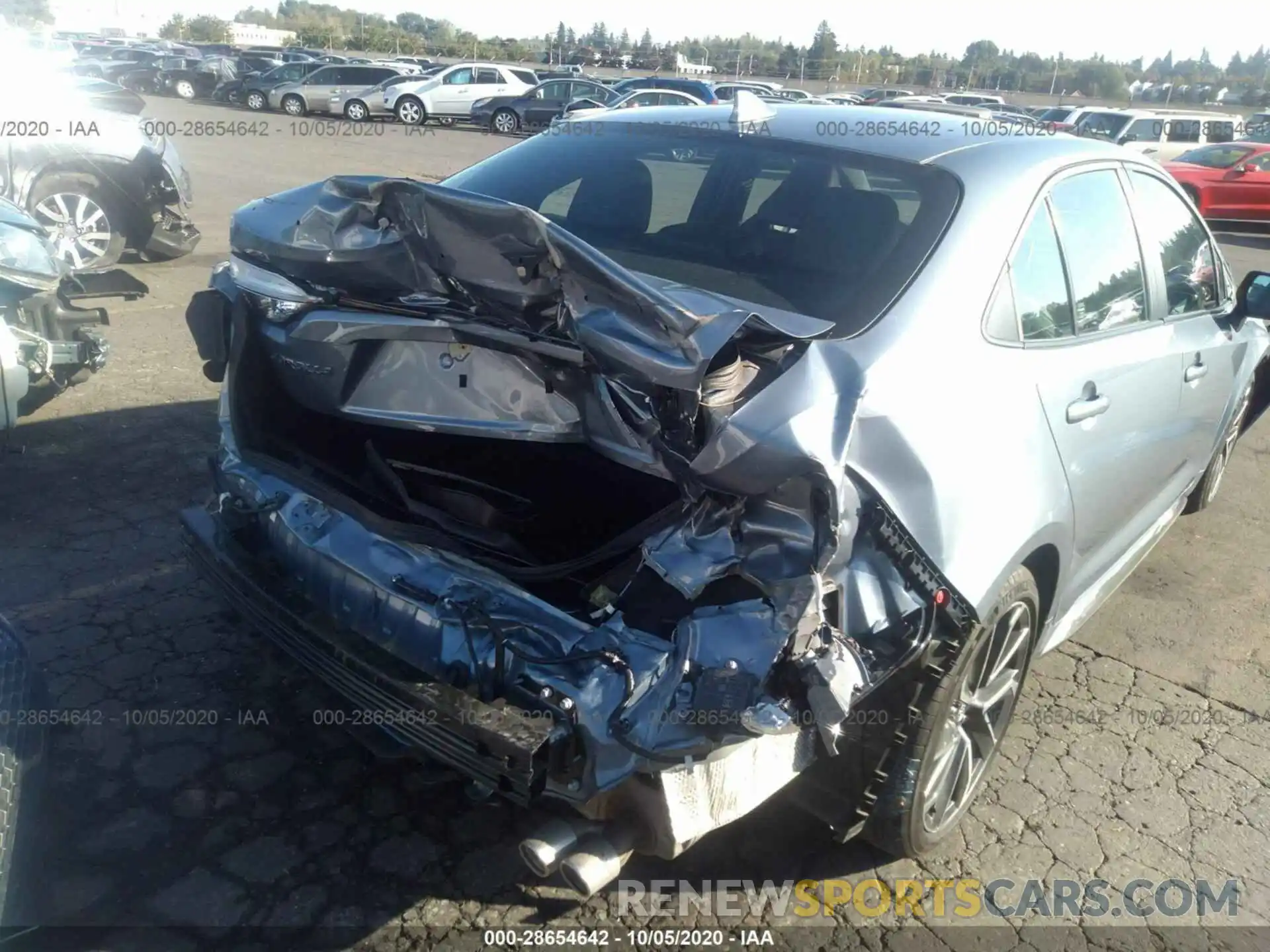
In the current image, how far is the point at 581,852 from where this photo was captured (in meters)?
2.17

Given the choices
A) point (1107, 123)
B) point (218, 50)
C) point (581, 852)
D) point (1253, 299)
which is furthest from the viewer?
point (218, 50)

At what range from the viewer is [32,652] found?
3.52 meters

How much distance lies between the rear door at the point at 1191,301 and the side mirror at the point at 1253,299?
57 mm

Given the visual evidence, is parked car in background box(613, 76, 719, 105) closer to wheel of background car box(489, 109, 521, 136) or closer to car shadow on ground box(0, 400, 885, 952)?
wheel of background car box(489, 109, 521, 136)

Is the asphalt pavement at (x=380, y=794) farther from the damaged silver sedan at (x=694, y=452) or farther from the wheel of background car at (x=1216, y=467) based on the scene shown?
the wheel of background car at (x=1216, y=467)

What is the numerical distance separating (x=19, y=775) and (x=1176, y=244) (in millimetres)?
4121

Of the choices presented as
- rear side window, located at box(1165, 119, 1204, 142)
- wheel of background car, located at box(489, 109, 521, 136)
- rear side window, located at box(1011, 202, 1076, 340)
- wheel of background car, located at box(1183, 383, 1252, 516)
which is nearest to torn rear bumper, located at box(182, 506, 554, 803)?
rear side window, located at box(1011, 202, 1076, 340)

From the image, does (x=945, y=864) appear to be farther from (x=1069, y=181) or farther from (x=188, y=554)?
(x=188, y=554)

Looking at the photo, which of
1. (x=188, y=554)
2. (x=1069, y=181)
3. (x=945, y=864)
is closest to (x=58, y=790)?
(x=188, y=554)

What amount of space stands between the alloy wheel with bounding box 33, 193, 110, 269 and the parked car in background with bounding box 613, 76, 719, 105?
1743 centimetres

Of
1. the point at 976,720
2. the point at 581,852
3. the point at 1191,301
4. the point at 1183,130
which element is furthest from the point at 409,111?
the point at 581,852

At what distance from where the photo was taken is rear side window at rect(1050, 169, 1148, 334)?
321 centimetres

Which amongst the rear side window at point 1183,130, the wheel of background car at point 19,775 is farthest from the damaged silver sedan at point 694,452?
the rear side window at point 1183,130

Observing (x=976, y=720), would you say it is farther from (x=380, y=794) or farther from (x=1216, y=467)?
(x=1216, y=467)
